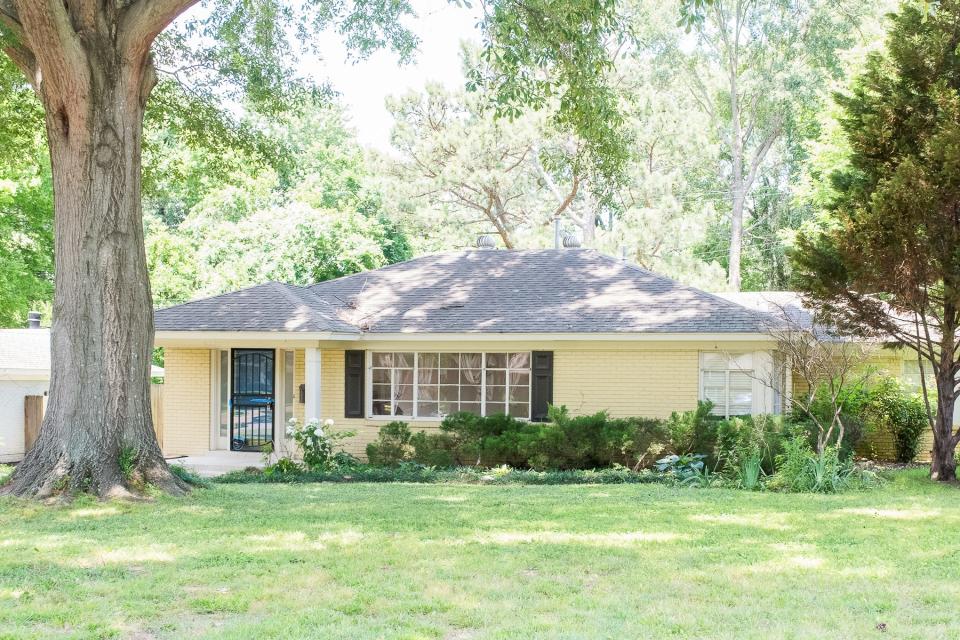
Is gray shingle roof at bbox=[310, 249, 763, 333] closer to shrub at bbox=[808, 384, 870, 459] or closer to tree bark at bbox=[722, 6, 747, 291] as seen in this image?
shrub at bbox=[808, 384, 870, 459]

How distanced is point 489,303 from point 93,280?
28.4ft

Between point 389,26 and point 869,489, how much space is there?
367 inches

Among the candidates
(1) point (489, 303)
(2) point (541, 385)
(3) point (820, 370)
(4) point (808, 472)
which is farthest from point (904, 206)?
(1) point (489, 303)

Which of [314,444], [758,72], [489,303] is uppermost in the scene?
[758,72]

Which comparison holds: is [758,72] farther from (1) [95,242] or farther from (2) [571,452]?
(1) [95,242]

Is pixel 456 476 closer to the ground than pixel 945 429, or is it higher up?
closer to the ground

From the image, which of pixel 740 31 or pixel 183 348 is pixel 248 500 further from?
pixel 740 31

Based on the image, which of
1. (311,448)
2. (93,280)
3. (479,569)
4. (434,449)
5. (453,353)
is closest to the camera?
(479,569)

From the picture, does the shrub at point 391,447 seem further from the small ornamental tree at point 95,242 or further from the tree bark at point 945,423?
the tree bark at point 945,423

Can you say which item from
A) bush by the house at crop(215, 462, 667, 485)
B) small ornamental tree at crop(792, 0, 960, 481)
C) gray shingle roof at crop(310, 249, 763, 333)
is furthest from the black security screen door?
small ornamental tree at crop(792, 0, 960, 481)

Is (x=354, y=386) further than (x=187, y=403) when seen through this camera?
No

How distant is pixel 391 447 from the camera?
15.7 meters

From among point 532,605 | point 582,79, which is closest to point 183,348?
point 582,79

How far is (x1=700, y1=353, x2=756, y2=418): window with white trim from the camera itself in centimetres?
1609
